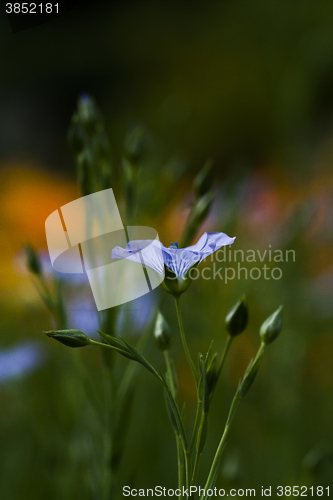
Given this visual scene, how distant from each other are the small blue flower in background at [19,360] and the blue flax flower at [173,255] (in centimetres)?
22

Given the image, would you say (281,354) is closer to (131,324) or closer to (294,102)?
(131,324)

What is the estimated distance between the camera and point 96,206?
12.0 inches

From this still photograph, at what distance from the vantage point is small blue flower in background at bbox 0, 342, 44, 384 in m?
0.36

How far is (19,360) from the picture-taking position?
41 cm

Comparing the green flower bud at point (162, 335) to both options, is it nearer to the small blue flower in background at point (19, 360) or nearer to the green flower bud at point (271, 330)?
the green flower bud at point (271, 330)

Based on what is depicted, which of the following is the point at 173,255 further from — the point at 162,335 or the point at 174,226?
the point at 174,226

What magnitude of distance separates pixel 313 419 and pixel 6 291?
43cm

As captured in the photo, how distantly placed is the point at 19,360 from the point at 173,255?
29cm

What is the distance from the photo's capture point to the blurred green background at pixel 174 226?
43 cm

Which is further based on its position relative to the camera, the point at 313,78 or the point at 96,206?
Result: the point at 313,78

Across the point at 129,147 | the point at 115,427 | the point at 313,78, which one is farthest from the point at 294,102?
the point at 115,427

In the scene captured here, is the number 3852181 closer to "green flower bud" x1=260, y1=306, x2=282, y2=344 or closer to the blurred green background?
the blurred green background

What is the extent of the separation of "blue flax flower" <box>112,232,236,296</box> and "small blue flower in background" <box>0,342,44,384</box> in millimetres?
224

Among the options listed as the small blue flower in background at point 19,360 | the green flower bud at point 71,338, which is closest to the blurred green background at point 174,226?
the small blue flower in background at point 19,360
